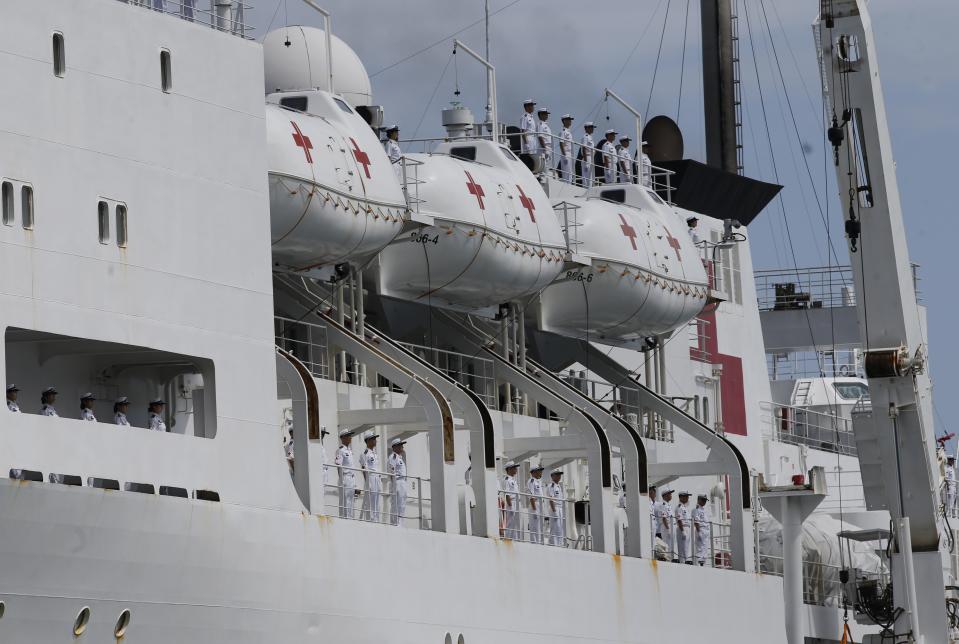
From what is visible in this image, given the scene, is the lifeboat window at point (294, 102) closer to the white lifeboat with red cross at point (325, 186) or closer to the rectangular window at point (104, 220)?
the white lifeboat with red cross at point (325, 186)

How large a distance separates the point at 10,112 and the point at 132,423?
3833mm

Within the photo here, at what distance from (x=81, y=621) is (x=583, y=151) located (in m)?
19.1

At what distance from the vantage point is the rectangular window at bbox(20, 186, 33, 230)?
17375 mm

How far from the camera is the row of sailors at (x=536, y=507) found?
80.9 ft

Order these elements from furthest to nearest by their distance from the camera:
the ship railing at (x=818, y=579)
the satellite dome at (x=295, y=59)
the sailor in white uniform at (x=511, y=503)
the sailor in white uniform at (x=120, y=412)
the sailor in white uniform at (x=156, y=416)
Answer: the ship railing at (x=818, y=579) → the satellite dome at (x=295, y=59) → the sailor in white uniform at (x=511, y=503) → the sailor in white uniform at (x=156, y=416) → the sailor in white uniform at (x=120, y=412)

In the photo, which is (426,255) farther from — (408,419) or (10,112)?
(10,112)

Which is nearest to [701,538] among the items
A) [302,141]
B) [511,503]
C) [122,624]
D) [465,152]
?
[511,503]

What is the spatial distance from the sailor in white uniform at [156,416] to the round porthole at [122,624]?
201 centimetres

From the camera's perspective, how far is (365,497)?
71.1 ft

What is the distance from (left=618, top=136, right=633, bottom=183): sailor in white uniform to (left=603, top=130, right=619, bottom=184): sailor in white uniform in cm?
15

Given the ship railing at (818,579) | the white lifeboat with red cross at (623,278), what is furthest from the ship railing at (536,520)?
the ship railing at (818,579)

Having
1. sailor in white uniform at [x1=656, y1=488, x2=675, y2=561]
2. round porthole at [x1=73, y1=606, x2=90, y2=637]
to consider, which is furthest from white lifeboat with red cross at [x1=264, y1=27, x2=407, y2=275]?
sailor in white uniform at [x1=656, y1=488, x2=675, y2=561]

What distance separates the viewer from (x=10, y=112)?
1739 cm

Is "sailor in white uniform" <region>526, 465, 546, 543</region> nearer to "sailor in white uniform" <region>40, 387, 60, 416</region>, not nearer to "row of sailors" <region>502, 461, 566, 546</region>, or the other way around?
"row of sailors" <region>502, 461, 566, 546</region>
